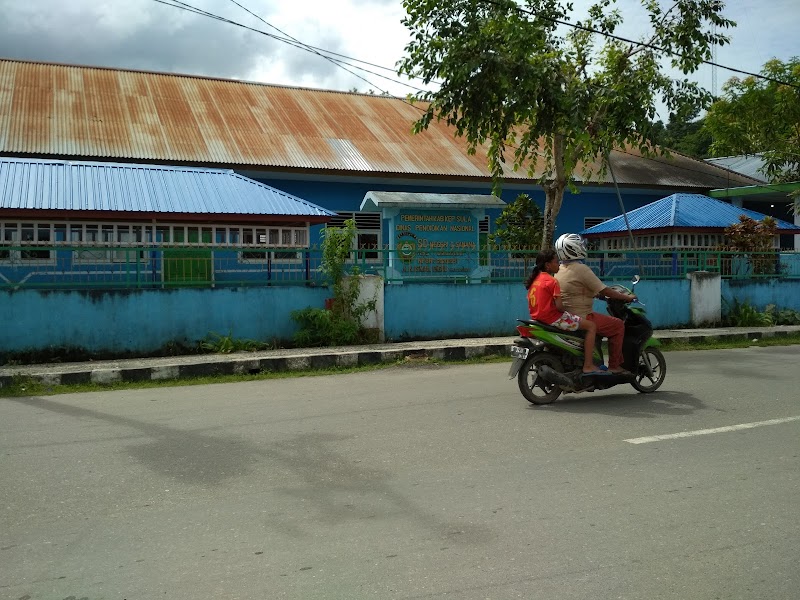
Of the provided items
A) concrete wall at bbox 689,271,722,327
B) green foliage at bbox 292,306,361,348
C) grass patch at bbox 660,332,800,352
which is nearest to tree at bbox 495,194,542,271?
concrete wall at bbox 689,271,722,327

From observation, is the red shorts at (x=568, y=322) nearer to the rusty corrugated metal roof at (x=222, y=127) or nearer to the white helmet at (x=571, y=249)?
the white helmet at (x=571, y=249)

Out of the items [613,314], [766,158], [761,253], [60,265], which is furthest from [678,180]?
[60,265]

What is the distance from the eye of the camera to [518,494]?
441 centimetres

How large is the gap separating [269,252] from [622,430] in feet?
22.9

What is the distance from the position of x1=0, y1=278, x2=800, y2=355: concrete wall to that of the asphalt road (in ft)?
10.6

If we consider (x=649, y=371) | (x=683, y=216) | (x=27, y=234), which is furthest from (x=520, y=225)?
(x=649, y=371)

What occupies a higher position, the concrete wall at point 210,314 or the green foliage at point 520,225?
the green foliage at point 520,225

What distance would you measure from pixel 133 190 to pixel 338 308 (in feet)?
16.0

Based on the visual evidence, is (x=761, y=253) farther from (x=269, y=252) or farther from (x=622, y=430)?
(x=622, y=430)

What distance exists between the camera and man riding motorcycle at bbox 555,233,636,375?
7199 mm

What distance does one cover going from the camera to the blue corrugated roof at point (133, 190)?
42.6 feet

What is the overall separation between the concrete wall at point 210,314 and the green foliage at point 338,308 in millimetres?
230

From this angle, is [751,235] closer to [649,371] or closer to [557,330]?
[649,371]

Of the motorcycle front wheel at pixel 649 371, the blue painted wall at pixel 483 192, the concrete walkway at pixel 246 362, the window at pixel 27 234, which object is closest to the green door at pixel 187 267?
the concrete walkway at pixel 246 362
